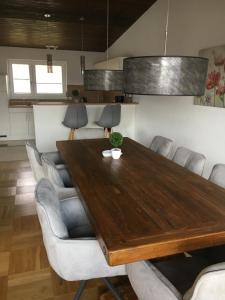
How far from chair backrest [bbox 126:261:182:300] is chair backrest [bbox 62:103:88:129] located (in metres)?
3.51

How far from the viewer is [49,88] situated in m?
6.72

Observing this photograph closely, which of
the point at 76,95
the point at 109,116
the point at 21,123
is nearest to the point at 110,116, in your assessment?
the point at 109,116

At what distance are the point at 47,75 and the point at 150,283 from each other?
628cm

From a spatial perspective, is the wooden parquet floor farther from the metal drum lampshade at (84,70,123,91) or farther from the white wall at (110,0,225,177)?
the white wall at (110,0,225,177)

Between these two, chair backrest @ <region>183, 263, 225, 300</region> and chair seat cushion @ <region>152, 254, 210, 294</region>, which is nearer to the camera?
chair backrest @ <region>183, 263, 225, 300</region>

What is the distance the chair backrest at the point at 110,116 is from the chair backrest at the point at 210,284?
384cm

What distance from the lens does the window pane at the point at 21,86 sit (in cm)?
642

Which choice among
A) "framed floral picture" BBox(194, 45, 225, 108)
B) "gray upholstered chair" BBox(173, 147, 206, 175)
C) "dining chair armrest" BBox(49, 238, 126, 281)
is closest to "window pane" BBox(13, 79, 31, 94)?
"framed floral picture" BBox(194, 45, 225, 108)

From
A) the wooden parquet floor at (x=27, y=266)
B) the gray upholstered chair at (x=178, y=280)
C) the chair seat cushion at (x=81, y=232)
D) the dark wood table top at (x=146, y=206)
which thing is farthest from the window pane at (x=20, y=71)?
the gray upholstered chair at (x=178, y=280)

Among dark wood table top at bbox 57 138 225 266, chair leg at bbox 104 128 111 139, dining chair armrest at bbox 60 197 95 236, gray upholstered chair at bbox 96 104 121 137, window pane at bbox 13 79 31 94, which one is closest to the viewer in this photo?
dark wood table top at bbox 57 138 225 266

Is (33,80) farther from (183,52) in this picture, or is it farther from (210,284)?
(210,284)

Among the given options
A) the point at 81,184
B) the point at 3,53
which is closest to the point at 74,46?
the point at 3,53

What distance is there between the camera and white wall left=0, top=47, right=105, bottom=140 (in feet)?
19.0

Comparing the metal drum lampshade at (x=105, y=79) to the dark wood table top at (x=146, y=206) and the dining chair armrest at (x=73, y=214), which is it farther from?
the dining chair armrest at (x=73, y=214)
